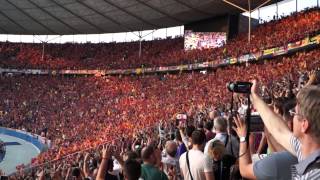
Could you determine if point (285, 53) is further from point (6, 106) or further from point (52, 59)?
point (52, 59)

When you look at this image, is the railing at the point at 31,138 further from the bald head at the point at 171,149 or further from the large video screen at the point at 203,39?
the bald head at the point at 171,149

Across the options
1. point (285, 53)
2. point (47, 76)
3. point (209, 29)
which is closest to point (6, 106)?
point (47, 76)

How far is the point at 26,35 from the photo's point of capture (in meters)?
52.2

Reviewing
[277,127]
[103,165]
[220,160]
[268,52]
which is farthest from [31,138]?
[277,127]

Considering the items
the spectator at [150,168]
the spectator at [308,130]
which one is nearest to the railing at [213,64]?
the spectator at [150,168]

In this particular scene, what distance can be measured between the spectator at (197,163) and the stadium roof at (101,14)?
28.5 meters

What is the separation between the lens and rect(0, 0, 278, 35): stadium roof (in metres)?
35.3

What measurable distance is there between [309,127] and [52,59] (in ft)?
161

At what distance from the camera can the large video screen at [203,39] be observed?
36.5m

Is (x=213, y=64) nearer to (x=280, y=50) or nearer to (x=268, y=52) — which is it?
(x=268, y=52)

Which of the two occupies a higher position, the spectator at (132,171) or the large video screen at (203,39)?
the large video screen at (203,39)

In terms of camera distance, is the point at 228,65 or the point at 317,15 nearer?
the point at 317,15

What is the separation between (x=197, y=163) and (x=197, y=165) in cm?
2

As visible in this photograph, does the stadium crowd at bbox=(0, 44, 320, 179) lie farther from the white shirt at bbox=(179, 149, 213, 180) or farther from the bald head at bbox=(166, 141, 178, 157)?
the white shirt at bbox=(179, 149, 213, 180)
